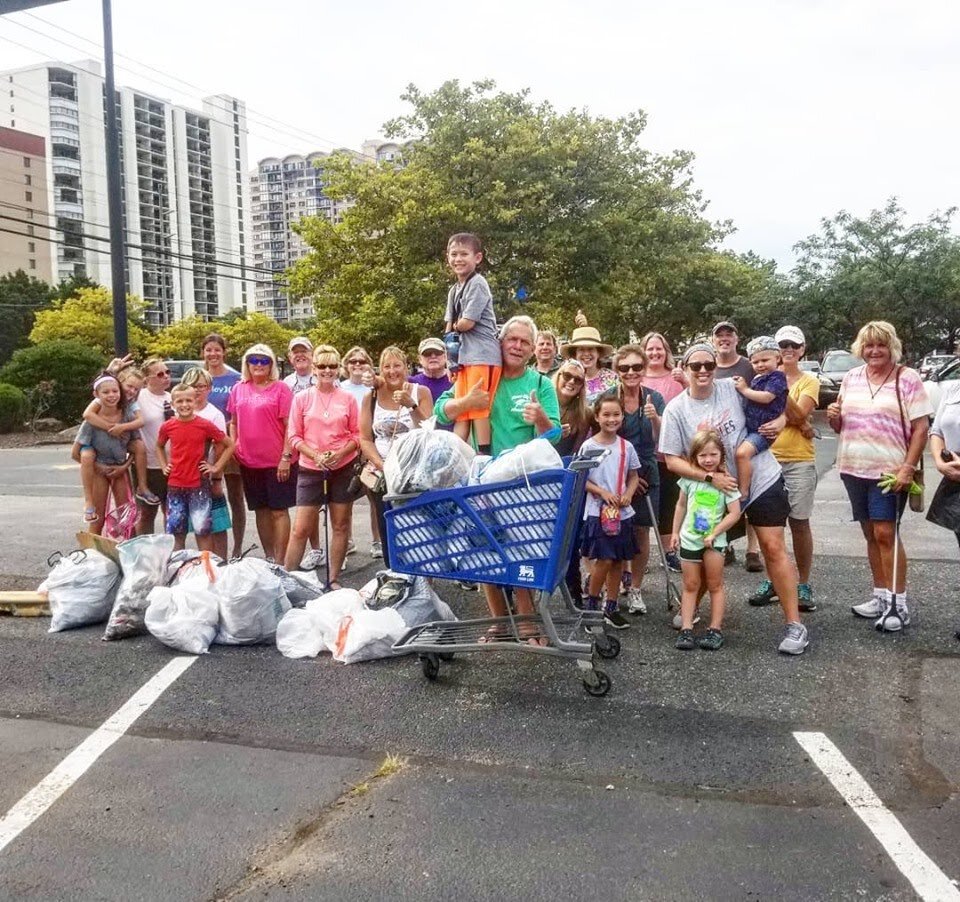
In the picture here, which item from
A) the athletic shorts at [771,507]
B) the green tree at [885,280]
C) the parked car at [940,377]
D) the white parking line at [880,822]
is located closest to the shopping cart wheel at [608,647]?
the athletic shorts at [771,507]

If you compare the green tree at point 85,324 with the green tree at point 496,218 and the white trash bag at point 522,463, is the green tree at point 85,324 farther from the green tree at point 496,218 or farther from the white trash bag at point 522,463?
the white trash bag at point 522,463

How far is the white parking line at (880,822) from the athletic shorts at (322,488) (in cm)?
354

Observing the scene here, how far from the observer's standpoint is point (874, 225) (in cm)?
3222

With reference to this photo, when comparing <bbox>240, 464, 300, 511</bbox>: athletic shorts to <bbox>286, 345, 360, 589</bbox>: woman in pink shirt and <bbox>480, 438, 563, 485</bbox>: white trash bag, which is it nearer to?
<bbox>286, 345, 360, 589</bbox>: woman in pink shirt

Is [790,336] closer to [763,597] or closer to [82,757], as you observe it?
[763,597]

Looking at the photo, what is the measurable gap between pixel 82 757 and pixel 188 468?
2.96 meters

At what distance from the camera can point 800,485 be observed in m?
5.95

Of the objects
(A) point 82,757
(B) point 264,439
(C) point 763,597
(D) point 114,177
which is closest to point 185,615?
(A) point 82,757

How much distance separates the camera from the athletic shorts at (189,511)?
6.50 m

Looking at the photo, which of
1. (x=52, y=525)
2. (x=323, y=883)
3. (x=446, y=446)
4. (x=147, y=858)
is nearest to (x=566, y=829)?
(x=323, y=883)

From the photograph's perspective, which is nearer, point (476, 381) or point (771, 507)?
point (476, 381)

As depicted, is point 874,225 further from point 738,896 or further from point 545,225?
point 738,896

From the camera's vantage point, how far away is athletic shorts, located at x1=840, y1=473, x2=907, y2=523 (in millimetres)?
5301

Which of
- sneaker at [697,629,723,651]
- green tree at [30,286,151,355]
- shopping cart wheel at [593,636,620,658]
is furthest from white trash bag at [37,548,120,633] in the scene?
green tree at [30,286,151,355]
